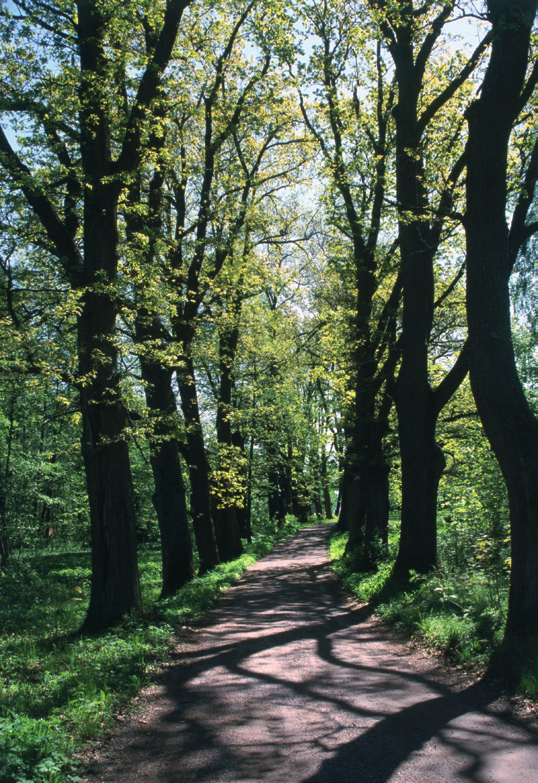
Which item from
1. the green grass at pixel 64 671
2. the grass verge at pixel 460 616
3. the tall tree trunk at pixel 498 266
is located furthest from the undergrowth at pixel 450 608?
the green grass at pixel 64 671

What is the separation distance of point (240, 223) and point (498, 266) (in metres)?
9.39

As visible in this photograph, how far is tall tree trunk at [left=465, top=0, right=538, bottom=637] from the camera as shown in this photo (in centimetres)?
653

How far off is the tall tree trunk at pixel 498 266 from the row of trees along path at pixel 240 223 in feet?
0.08

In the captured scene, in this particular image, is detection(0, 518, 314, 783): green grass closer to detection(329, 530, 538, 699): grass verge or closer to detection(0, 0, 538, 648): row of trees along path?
detection(0, 0, 538, 648): row of trees along path

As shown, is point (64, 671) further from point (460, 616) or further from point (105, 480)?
point (460, 616)

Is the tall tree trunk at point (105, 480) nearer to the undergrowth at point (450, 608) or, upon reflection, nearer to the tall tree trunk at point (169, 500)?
the tall tree trunk at point (169, 500)

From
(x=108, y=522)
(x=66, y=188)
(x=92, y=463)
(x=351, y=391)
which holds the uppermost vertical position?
(x=66, y=188)

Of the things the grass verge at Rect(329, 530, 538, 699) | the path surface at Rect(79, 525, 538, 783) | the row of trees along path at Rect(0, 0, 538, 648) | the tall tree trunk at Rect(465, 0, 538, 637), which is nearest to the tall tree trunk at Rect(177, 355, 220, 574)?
the row of trees along path at Rect(0, 0, 538, 648)

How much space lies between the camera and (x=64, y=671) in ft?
20.1

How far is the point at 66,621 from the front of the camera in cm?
1032

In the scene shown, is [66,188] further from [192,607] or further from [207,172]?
[192,607]

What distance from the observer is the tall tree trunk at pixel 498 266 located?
653cm

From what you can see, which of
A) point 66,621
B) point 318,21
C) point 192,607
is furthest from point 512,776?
point 318,21

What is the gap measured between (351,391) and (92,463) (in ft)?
33.8
